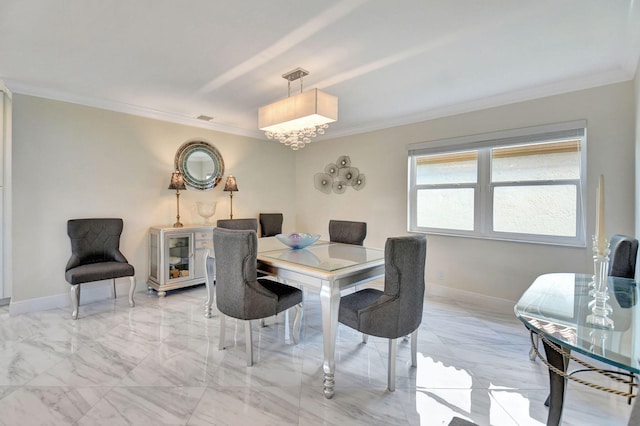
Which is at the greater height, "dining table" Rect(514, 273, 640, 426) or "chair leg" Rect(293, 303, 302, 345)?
"dining table" Rect(514, 273, 640, 426)

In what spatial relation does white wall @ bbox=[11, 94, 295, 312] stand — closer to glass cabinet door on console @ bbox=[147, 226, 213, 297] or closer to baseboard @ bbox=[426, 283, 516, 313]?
glass cabinet door on console @ bbox=[147, 226, 213, 297]

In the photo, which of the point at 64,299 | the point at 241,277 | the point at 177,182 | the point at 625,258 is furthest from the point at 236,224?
the point at 625,258

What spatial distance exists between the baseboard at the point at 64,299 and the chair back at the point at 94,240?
0.36m

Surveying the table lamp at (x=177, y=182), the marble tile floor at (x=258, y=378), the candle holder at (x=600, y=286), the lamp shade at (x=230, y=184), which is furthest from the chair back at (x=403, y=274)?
the lamp shade at (x=230, y=184)

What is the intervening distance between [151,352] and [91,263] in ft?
5.30

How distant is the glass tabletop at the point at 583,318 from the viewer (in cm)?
93

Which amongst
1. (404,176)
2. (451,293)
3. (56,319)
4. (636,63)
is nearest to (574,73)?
(636,63)

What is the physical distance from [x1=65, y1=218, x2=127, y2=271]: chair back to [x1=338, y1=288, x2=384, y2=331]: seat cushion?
2651 millimetres

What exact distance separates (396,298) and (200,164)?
11.4ft

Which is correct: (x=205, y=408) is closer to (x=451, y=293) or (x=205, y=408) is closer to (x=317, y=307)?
(x=317, y=307)

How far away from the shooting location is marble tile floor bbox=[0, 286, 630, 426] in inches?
64.0

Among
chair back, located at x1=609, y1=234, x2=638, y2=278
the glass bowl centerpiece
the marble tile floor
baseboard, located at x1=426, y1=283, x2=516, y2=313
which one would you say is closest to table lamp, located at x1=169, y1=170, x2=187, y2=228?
the marble tile floor

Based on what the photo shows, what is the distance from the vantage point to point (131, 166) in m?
3.63

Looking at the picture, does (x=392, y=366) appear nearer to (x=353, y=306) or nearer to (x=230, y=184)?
(x=353, y=306)
